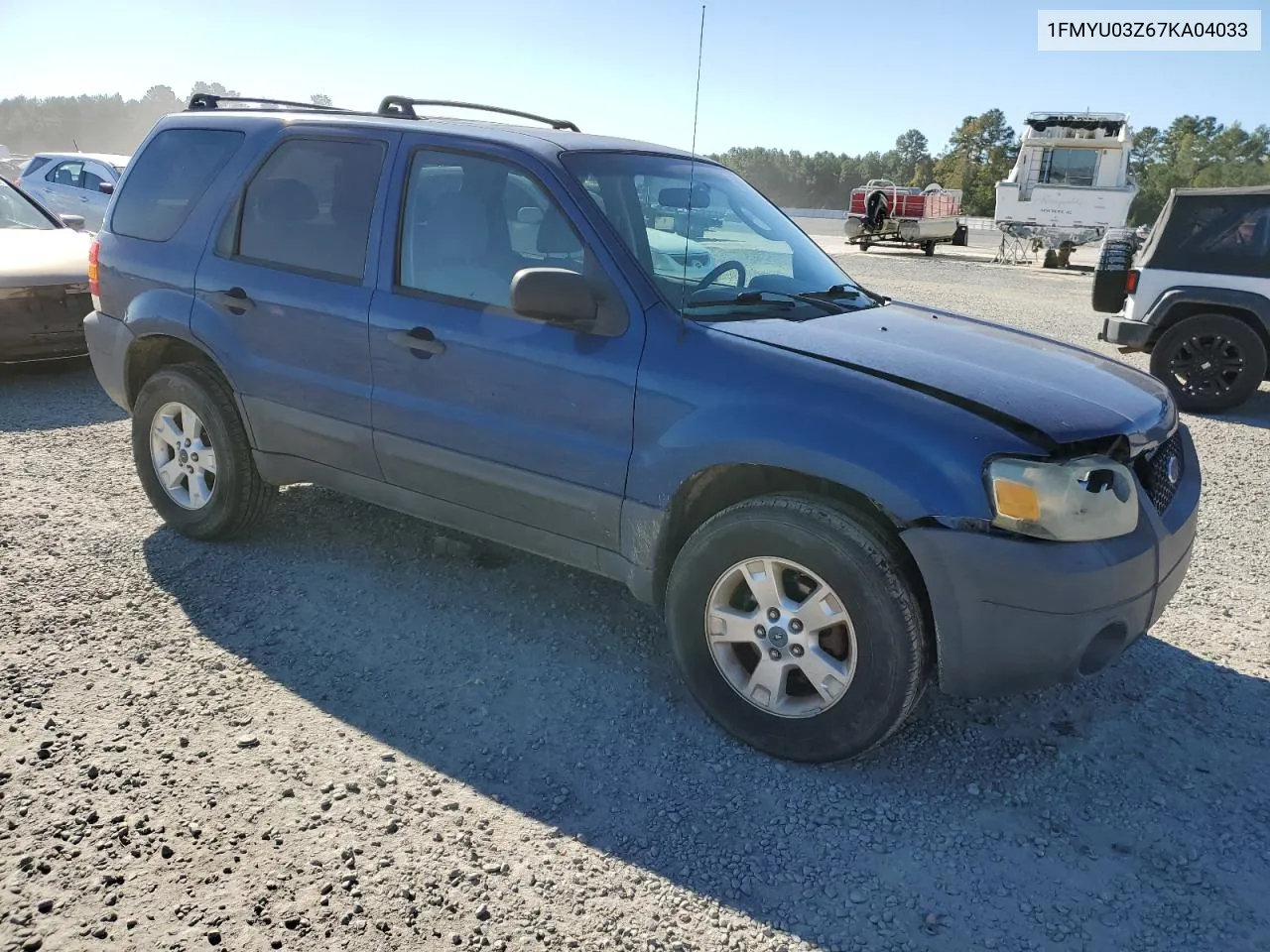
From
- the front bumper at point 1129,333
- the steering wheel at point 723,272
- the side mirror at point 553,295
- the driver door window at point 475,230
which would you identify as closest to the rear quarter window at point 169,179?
the driver door window at point 475,230

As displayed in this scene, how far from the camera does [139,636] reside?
361 cm

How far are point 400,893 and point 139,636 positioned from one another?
183 centimetres

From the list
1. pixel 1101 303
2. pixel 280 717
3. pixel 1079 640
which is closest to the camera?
pixel 1079 640

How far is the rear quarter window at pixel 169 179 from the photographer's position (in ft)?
14.0

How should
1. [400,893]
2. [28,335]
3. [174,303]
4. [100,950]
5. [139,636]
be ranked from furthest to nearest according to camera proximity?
1. [28,335]
2. [174,303]
3. [139,636]
4. [400,893]
5. [100,950]

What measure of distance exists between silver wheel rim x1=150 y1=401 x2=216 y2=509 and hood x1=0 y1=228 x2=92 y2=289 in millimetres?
3600

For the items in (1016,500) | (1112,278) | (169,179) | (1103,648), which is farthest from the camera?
(1112,278)

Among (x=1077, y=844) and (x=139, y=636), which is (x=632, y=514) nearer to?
(x=1077, y=844)

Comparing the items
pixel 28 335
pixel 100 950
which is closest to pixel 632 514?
pixel 100 950

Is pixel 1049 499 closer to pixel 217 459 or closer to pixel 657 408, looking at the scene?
pixel 657 408

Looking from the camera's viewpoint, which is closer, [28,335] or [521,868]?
[521,868]

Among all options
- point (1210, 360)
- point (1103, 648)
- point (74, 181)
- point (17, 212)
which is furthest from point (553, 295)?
point (74, 181)

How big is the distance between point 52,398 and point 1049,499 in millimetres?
7174

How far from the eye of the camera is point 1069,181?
77.1ft
